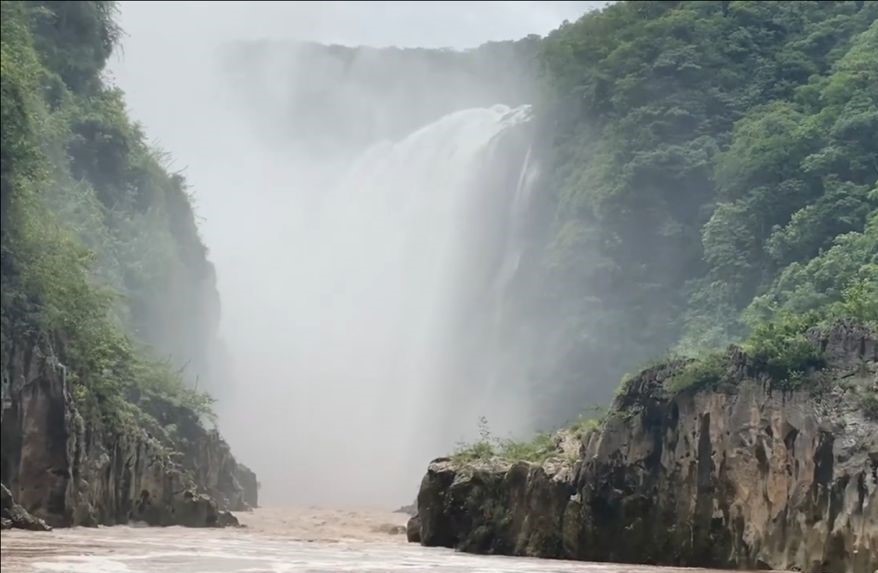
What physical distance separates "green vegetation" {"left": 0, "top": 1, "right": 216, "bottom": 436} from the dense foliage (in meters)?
17.5

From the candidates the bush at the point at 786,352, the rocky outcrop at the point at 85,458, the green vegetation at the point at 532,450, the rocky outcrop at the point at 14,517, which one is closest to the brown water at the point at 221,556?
the rocky outcrop at the point at 14,517

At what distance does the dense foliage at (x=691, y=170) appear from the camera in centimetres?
3703

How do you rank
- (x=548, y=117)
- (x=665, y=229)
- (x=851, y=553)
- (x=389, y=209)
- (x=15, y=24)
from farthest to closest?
1. (x=389, y=209)
2. (x=548, y=117)
3. (x=665, y=229)
4. (x=15, y=24)
5. (x=851, y=553)

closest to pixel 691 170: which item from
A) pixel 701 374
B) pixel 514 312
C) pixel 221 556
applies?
pixel 514 312

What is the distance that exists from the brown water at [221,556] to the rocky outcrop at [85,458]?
1224 millimetres

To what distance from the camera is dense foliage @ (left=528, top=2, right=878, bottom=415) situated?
3703 centimetres

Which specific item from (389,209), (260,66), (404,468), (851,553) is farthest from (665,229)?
(260,66)

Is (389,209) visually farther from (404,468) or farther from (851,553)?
(851,553)

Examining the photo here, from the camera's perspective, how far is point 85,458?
31453 mm

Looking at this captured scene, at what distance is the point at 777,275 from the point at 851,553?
1750cm

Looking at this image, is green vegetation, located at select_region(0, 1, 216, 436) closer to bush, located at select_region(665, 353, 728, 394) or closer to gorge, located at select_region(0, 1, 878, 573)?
gorge, located at select_region(0, 1, 878, 573)

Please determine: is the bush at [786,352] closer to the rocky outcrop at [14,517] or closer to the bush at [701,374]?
the bush at [701,374]

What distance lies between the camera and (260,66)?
134 m

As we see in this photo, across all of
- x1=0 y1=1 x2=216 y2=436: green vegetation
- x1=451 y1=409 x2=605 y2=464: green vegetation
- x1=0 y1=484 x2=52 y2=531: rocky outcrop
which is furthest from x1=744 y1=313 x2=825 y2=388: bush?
x1=0 y1=1 x2=216 y2=436: green vegetation
